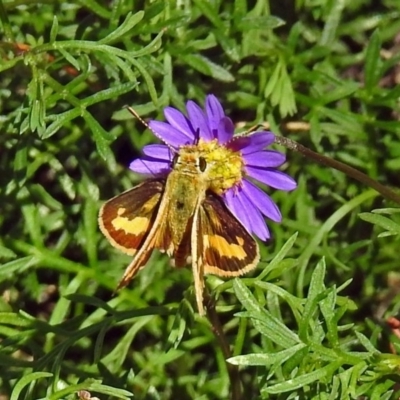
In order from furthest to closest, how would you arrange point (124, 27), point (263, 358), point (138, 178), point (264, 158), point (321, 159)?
point (138, 178), point (124, 27), point (264, 158), point (321, 159), point (263, 358)

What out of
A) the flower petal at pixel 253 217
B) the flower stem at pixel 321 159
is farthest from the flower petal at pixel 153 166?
the flower stem at pixel 321 159

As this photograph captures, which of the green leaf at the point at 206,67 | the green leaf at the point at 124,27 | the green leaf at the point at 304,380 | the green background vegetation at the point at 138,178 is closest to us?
the green leaf at the point at 304,380

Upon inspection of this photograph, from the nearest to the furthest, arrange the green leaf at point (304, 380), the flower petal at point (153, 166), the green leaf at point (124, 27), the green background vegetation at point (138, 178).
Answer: the green leaf at point (304, 380) < the flower petal at point (153, 166) < the green leaf at point (124, 27) < the green background vegetation at point (138, 178)

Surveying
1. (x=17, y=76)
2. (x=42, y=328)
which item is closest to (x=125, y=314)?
(x=42, y=328)

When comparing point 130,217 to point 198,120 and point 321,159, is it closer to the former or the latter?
point 198,120

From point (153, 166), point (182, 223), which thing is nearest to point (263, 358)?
point (182, 223)

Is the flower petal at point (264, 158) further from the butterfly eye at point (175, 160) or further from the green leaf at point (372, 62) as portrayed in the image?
the green leaf at point (372, 62)
